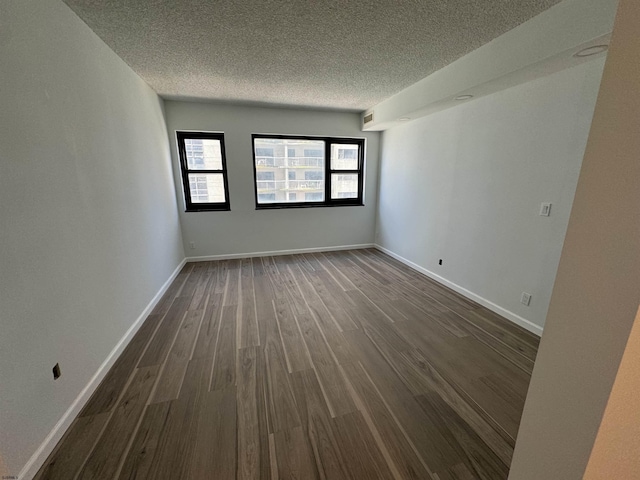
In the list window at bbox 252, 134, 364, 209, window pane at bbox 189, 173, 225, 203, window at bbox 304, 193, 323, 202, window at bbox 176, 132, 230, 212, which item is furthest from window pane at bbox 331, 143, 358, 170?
window pane at bbox 189, 173, 225, 203

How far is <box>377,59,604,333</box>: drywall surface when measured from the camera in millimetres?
2057

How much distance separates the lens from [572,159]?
6.58ft

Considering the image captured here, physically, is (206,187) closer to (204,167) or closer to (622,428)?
(204,167)

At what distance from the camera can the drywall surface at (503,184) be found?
206 centimetres

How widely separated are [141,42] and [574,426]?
344 cm

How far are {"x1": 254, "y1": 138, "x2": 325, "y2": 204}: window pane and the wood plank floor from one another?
224 centimetres

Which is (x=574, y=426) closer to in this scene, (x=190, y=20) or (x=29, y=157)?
(x=29, y=157)

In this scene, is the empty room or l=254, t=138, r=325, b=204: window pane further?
l=254, t=138, r=325, b=204: window pane

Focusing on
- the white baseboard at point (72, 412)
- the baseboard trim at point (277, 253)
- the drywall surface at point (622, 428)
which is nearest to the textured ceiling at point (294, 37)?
the drywall surface at point (622, 428)

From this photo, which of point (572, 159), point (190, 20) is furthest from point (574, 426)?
point (190, 20)

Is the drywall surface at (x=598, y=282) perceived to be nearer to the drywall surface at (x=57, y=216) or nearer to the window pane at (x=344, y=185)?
the drywall surface at (x=57, y=216)

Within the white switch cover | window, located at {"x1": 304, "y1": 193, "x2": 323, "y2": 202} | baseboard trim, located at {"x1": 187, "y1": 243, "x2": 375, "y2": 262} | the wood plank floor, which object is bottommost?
the wood plank floor

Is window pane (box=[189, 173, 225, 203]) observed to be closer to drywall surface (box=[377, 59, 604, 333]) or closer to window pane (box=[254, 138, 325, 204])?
window pane (box=[254, 138, 325, 204])

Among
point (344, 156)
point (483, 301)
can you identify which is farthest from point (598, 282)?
point (344, 156)
